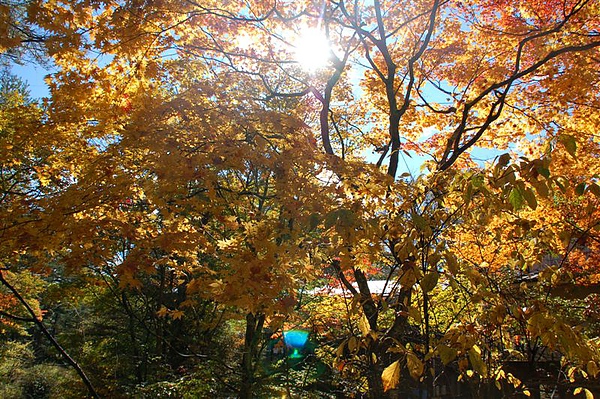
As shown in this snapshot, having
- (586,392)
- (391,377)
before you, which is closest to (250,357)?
(586,392)

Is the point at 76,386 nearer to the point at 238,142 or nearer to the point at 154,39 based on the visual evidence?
the point at 154,39

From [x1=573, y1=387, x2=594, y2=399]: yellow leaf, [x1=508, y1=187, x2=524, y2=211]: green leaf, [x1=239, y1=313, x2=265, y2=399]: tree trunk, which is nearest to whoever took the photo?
[x1=508, y1=187, x2=524, y2=211]: green leaf

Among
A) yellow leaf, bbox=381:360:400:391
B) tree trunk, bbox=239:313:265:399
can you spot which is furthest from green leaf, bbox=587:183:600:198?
tree trunk, bbox=239:313:265:399

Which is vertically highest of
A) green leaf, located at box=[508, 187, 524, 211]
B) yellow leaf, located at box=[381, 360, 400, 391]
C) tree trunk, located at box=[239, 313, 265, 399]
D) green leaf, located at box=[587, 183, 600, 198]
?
tree trunk, located at box=[239, 313, 265, 399]

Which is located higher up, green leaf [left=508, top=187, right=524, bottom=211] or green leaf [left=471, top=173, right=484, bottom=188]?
green leaf [left=471, top=173, right=484, bottom=188]

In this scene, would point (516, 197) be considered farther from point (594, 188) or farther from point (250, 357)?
point (250, 357)

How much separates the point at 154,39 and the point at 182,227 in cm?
238

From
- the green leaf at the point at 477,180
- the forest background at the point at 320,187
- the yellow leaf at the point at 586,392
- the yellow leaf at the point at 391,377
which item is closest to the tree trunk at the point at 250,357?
the forest background at the point at 320,187

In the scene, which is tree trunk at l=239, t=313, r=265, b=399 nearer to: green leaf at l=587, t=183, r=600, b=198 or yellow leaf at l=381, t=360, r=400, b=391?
yellow leaf at l=381, t=360, r=400, b=391

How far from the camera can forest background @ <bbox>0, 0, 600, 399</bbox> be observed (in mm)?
2041

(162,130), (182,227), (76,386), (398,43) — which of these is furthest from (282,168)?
(76,386)

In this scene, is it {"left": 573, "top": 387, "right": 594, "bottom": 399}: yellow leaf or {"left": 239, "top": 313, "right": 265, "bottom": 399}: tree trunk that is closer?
{"left": 573, "top": 387, "right": 594, "bottom": 399}: yellow leaf

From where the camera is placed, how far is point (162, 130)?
2777 millimetres

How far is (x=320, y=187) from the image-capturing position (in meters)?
2.81
